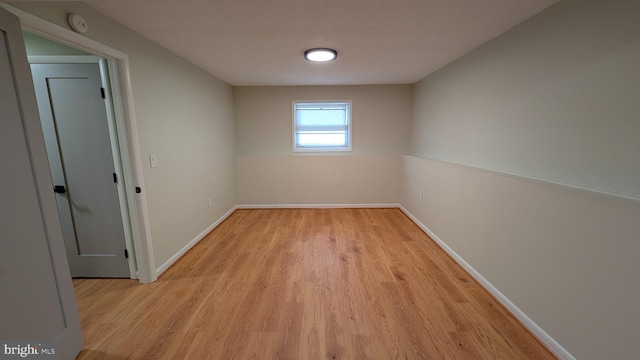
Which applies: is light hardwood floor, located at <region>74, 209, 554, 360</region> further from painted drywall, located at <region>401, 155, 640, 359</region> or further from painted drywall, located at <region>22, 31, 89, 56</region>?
painted drywall, located at <region>22, 31, 89, 56</region>

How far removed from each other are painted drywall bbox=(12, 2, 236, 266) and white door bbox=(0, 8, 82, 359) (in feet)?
1.53

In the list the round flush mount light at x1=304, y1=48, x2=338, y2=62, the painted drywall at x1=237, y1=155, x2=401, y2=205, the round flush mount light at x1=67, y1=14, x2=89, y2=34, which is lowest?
the painted drywall at x1=237, y1=155, x2=401, y2=205

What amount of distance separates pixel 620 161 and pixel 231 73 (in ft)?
12.8

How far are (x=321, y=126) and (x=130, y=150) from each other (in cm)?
318

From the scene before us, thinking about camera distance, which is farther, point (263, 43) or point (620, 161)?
point (263, 43)

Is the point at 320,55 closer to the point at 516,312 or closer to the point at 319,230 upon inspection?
the point at 319,230

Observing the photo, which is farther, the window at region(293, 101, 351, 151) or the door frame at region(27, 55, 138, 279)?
the window at region(293, 101, 351, 151)

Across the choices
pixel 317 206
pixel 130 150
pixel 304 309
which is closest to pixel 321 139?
pixel 317 206

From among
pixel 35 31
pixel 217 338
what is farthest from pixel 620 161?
pixel 35 31

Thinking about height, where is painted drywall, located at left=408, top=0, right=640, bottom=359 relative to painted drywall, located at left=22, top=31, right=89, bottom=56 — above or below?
below

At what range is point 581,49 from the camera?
1526 mm

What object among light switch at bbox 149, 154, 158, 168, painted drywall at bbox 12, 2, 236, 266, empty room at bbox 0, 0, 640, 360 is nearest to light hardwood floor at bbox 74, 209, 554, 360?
empty room at bbox 0, 0, 640, 360

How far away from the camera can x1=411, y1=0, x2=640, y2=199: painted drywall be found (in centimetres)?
132

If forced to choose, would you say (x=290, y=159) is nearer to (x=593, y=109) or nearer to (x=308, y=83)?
(x=308, y=83)
